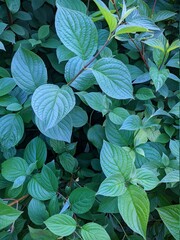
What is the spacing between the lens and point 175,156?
0.61m

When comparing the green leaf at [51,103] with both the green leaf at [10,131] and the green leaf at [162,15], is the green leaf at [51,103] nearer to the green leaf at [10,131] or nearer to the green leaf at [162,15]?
the green leaf at [10,131]

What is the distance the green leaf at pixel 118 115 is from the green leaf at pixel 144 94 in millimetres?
65

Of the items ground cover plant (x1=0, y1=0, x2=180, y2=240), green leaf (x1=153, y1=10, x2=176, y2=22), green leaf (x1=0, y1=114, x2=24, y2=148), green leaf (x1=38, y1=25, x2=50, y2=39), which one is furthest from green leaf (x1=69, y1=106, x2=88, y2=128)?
green leaf (x1=153, y1=10, x2=176, y2=22)

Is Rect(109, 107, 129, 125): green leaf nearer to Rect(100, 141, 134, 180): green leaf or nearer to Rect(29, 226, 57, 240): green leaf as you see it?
Rect(100, 141, 134, 180): green leaf

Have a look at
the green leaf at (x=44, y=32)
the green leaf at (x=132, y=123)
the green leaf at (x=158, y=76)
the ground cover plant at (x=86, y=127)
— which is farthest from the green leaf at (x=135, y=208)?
the green leaf at (x=44, y=32)

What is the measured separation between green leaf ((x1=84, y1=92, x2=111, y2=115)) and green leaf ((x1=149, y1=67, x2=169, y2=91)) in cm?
10

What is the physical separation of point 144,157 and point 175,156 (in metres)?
0.06

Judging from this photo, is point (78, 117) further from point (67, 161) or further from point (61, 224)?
point (61, 224)

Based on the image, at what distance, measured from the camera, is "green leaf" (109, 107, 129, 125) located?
0.62 metres

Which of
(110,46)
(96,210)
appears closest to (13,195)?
(96,210)

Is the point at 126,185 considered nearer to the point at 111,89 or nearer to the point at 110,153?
the point at 110,153

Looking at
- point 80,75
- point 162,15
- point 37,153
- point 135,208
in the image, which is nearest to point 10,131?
A: point 37,153

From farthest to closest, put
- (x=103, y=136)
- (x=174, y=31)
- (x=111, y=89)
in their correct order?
(x=174, y=31)
(x=103, y=136)
(x=111, y=89)

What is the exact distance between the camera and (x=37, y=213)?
57 centimetres
